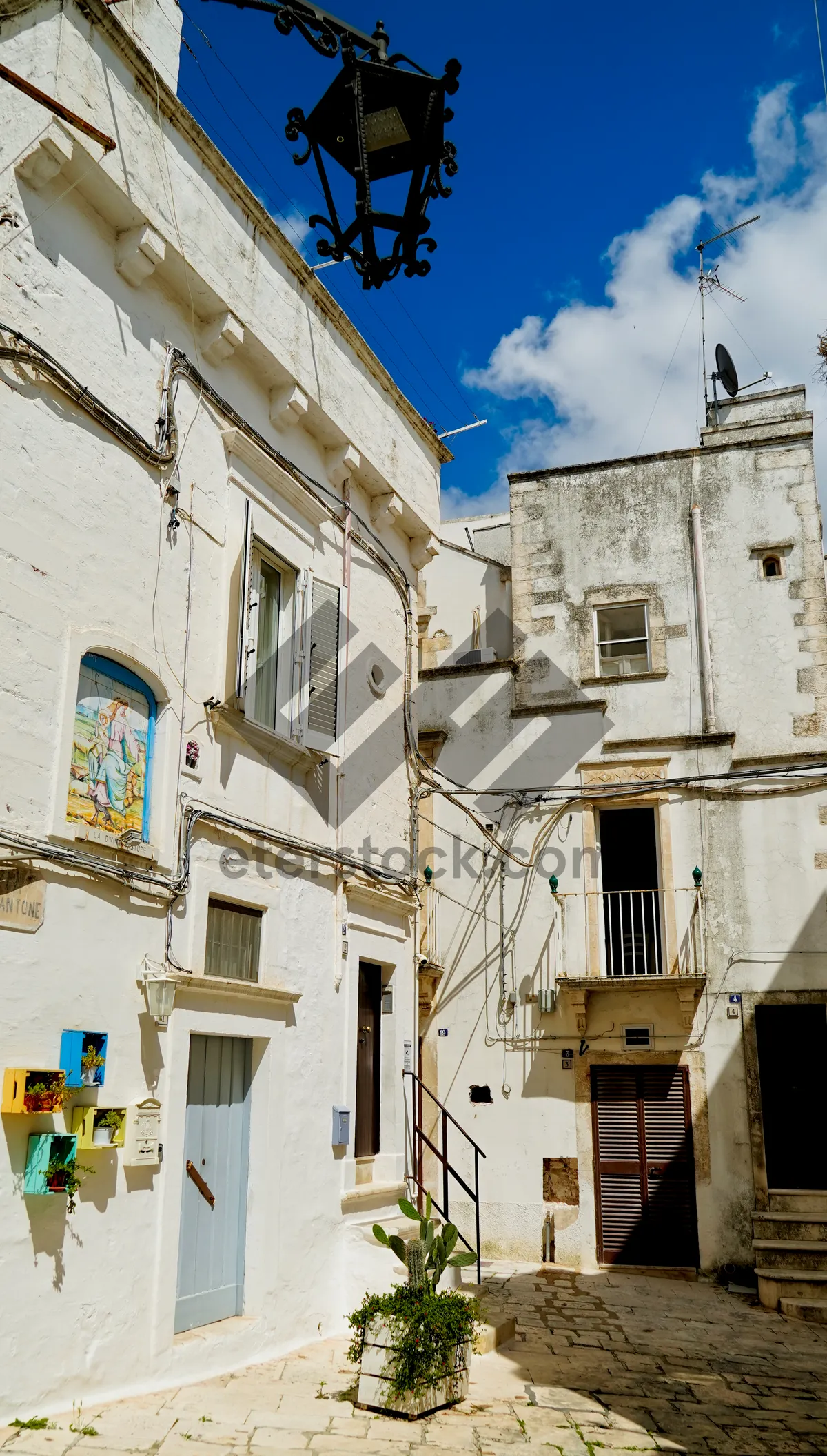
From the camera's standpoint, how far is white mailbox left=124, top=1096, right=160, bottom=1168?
629 centimetres

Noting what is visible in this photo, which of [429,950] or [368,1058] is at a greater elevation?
[429,950]

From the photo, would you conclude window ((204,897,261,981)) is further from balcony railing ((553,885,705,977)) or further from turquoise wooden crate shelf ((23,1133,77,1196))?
balcony railing ((553,885,705,977))

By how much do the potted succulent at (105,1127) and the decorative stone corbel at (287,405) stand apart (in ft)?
17.9

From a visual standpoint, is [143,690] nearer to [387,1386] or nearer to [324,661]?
[324,661]

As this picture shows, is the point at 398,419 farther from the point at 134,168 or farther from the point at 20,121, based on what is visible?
the point at 20,121

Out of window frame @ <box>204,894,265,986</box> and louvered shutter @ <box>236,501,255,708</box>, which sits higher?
louvered shutter @ <box>236,501,255,708</box>

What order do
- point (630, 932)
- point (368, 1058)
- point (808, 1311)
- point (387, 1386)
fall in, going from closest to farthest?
point (387, 1386), point (368, 1058), point (808, 1311), point (630, 932)

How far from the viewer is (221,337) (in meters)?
8.09

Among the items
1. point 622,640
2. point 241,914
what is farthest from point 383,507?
point 622,640

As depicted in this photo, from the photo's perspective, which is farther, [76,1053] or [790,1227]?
[790,1227]

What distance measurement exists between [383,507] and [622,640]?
469 cm

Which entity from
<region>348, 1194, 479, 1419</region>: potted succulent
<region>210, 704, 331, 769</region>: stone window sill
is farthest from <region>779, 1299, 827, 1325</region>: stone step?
<region>210, 704, 331, 769</region>: stone window sill

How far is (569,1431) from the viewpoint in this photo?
20.8 ft

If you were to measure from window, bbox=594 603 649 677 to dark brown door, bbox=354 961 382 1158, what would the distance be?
18.6ft
